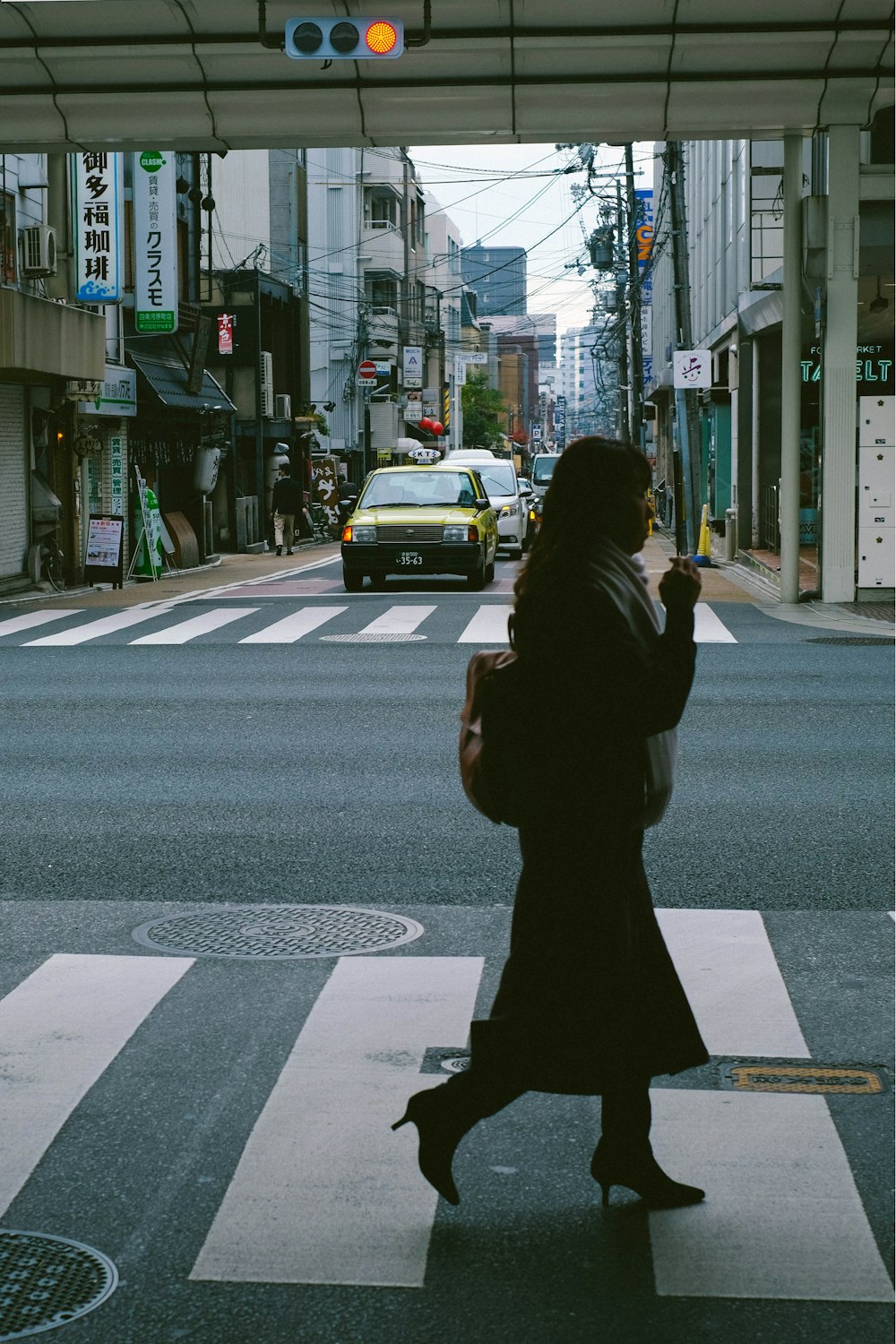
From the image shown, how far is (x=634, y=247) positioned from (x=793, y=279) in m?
26.1

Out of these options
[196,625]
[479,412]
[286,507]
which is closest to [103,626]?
[196,625]

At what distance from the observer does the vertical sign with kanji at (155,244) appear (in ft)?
97.8

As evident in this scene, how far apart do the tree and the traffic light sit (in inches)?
4200

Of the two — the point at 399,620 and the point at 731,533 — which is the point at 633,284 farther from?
the point at 399,620

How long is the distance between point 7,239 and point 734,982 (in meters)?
21.3

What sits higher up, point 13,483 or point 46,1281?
point 13,483

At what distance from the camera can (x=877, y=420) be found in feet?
68.9

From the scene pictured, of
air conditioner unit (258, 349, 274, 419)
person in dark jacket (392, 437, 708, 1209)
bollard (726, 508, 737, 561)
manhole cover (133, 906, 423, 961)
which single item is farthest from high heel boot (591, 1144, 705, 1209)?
air conditioner unit (258, 349, 274, 419)

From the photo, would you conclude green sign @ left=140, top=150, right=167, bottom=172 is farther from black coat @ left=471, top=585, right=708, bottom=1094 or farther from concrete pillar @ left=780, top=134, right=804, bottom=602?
black coat @ left=471, top=585, right=708, bottom=1094

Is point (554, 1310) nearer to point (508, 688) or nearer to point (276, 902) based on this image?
point (508, 688)

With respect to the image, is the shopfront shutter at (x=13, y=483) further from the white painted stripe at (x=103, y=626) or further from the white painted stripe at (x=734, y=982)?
the white painted stripe at (x=734, y=982)

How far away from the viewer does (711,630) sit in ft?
57.7

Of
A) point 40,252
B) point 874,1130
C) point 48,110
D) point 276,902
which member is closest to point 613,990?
point 874,1130

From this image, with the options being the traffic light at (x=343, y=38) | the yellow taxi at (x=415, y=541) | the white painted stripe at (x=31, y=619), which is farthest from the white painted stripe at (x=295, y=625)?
the traffic light at (x=343, y=38)
